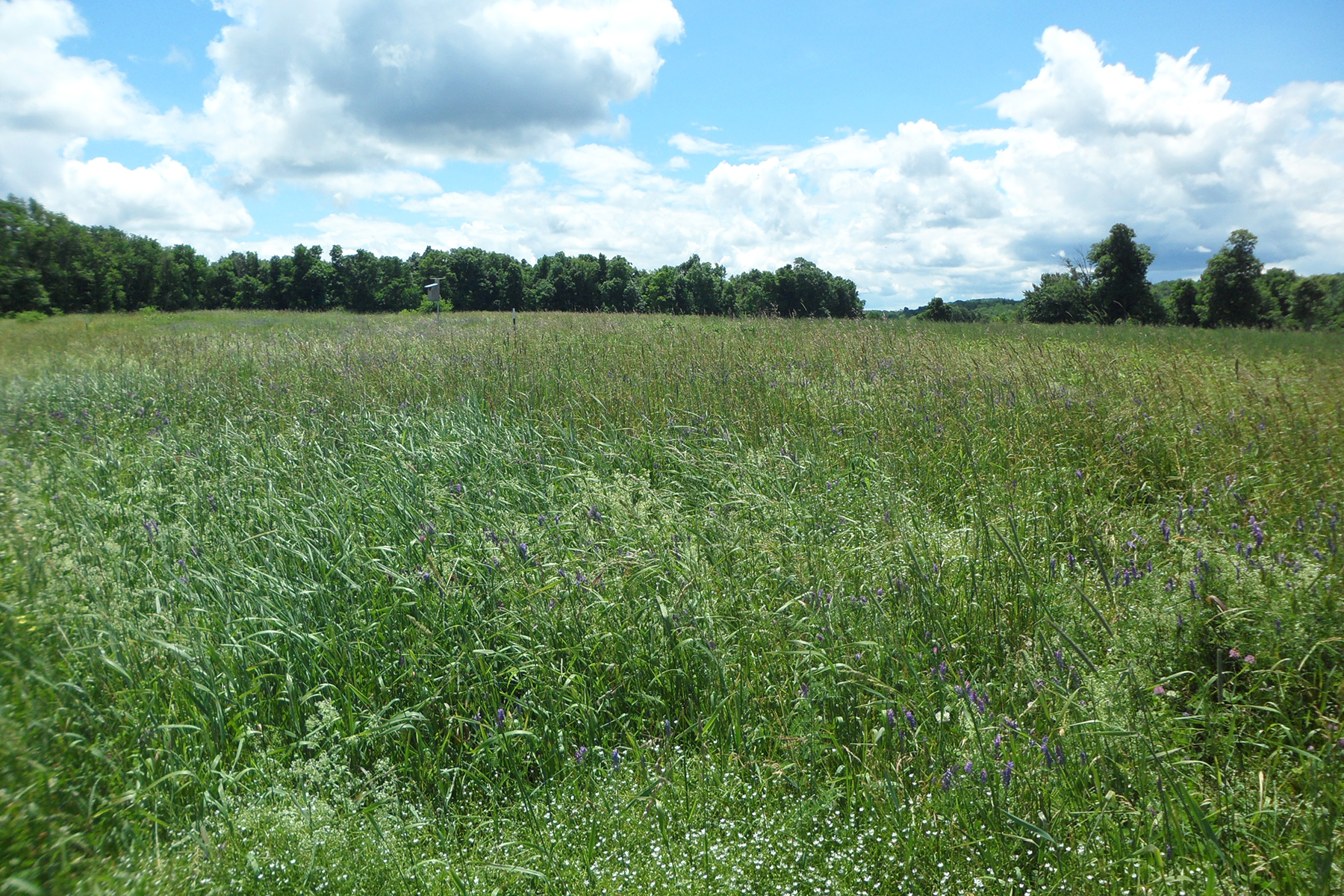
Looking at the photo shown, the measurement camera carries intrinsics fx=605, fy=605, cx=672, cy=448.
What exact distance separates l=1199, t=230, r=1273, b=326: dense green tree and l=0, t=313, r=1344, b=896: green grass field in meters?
44.8

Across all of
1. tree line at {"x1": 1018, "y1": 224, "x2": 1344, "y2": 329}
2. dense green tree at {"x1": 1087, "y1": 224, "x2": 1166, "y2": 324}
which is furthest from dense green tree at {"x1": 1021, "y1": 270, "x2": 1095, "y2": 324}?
dense green tree at {"x1": 1087, "y1": 224, "x2": 1166, "y2": 324}

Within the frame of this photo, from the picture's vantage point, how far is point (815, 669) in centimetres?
236

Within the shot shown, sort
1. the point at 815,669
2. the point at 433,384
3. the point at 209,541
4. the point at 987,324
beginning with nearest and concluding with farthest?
1. the point at 815,669
2. the point at 209,541
3. the point at 433,384
4. the point at 987,324

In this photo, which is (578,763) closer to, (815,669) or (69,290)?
(815,669)

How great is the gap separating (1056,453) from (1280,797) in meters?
3.20

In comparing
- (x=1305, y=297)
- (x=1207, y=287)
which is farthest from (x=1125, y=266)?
(x=1305, y=297)

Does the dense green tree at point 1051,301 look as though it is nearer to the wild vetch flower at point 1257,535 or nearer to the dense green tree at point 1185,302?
the dense green tree at point 1185,302

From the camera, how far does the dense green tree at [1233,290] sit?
121 feet

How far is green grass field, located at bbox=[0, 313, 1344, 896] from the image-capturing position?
68.3 inches

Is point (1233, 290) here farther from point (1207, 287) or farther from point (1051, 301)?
point (1051, 301)

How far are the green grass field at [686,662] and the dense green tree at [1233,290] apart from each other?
147ft

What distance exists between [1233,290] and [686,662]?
51273mm

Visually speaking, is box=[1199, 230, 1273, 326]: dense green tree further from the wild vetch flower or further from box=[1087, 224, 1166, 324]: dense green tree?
the wild vetch flower

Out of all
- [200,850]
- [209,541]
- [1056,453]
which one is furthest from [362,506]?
[1056,453]
